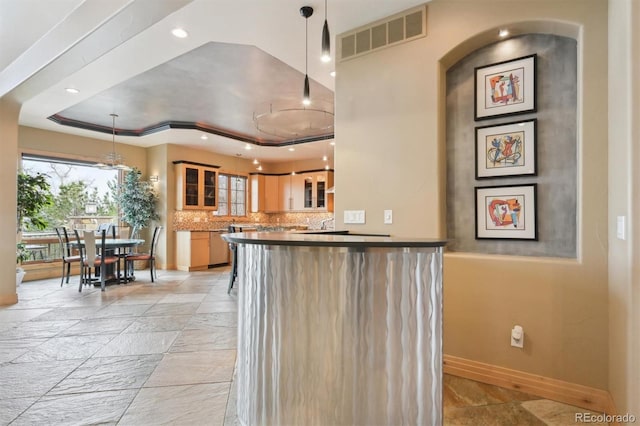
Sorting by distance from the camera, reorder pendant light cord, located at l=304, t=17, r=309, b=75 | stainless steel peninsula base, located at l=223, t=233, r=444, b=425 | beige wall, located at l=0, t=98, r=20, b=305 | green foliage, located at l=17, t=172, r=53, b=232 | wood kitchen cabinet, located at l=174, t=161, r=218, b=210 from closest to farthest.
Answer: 1. stainless steel peninsula base, located at l=223, t=233, r=444, b=425
2. pendant light cord, located at l=304, t=17, r=309, b=75
3. beige wall, located at l=0, t=98, r=20, b=305
4. green foliage, located at l=17, t=172, r=53, b=232
5. wood kitchen cabinet, located at l=174, t=161, r=218, b=210

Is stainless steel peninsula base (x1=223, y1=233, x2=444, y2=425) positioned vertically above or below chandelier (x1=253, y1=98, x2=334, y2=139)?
below

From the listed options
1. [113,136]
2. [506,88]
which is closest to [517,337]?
[506,88]

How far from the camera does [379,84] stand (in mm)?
2922

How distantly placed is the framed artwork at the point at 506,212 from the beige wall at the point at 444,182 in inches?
8.0

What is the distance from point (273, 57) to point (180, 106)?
239 cm

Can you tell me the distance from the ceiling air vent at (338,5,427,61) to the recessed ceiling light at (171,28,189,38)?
1395mm

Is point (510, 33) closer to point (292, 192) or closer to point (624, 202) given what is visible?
point (624, 202)

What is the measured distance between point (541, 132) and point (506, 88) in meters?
0.41

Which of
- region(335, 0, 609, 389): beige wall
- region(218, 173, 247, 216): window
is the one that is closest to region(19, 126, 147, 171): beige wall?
region(218, 173, 247, 216): window

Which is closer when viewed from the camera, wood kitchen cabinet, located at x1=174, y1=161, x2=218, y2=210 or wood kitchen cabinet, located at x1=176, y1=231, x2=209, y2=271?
wood kitchen cabinet, located at x1=176, y1=231, x2=209, y2=271

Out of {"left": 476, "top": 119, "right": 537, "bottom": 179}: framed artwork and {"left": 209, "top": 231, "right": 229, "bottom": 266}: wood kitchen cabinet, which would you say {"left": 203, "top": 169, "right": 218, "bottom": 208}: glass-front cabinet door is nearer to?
{"left": 209, "top": 231, "right": 229, "bottom": 266}: wood kitchen cabinet

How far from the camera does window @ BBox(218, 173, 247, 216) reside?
852cm

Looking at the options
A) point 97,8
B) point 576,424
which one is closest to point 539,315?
point 576,424

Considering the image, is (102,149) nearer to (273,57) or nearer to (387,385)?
(273,57)
